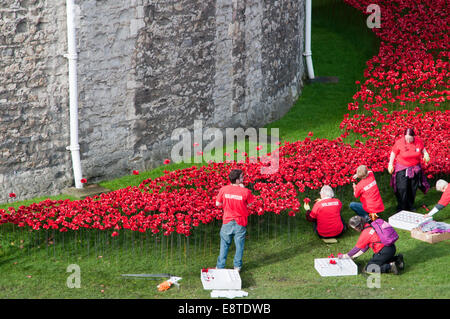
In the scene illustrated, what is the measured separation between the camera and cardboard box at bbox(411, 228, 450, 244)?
11.6 metres

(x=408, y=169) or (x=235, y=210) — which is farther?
(x=408, y=169)

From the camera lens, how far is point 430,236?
458 inches

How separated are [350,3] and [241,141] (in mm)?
8842

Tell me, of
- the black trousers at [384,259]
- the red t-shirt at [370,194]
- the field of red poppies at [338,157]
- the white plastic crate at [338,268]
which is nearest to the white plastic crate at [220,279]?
the field of red poppies at [338,157]

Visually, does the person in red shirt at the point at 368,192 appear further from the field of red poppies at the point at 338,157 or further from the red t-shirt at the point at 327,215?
the field of red poppies at the point at 338,157

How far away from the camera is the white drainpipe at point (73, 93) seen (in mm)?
12586

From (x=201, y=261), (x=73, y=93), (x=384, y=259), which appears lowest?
(x=201, y=261)

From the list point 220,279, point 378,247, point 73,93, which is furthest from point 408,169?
point 73,93

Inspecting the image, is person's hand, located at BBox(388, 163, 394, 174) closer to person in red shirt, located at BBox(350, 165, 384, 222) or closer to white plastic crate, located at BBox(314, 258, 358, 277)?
person in red shirt, located at BBox(350, 165, 384, 222)

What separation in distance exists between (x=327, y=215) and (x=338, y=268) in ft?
4.39

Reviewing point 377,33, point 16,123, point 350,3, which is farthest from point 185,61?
point 350,3

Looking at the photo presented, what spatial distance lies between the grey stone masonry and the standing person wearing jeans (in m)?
3.91

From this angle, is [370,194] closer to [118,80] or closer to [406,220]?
[406,220]

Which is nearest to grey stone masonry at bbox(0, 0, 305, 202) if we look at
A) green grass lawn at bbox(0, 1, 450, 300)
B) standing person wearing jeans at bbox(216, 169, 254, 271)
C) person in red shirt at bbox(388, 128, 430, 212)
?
green grass lawn at bbox(0, 1, 450, 300)
